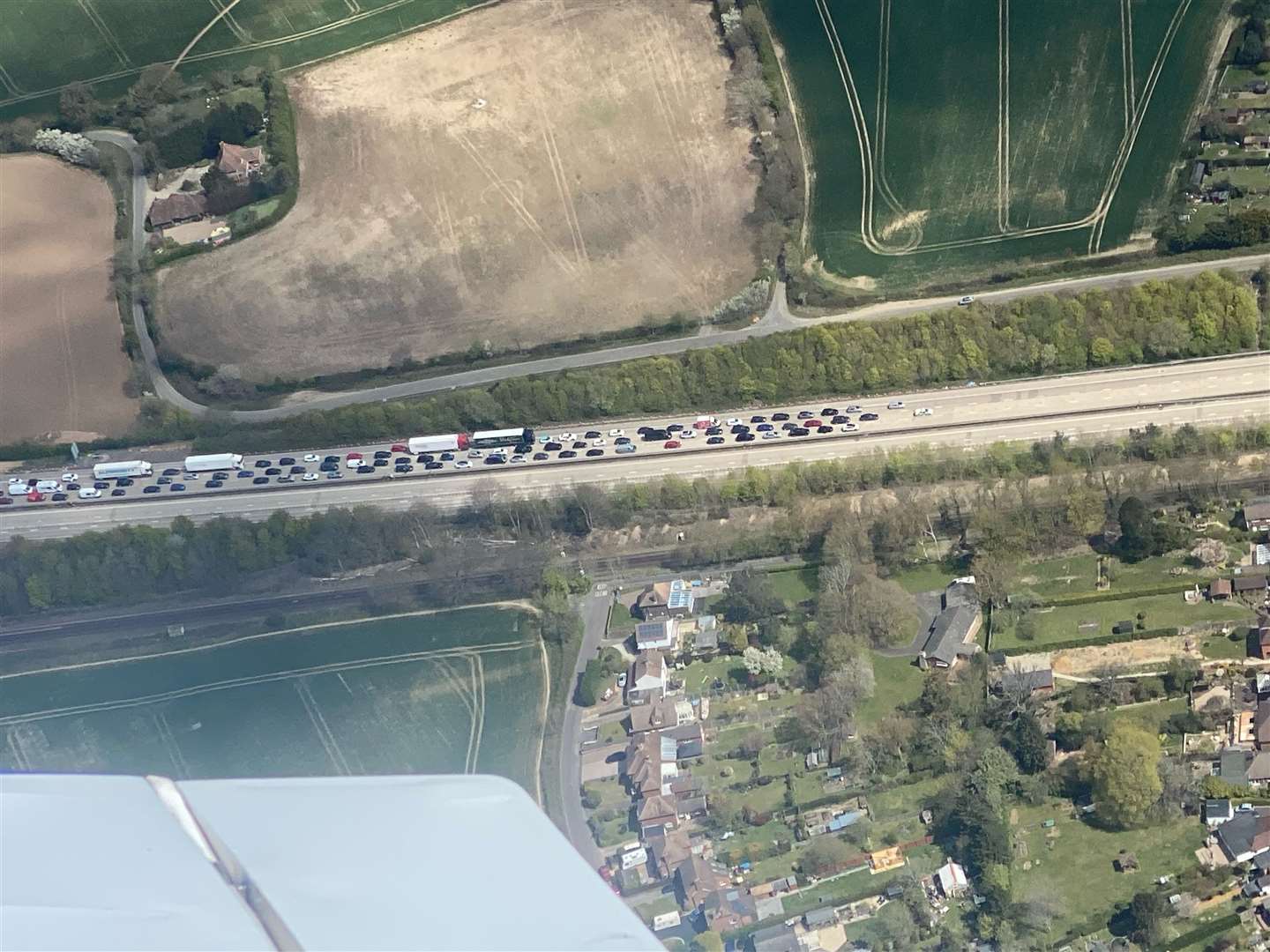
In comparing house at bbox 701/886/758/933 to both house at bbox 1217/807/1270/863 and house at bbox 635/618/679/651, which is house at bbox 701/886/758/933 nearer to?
house at bbox 635/618/679/651

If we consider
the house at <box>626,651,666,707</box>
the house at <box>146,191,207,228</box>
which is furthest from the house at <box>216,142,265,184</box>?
the house at <box>626,651,666,707</box>

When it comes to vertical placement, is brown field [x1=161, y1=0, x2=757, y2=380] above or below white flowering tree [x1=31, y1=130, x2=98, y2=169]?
below

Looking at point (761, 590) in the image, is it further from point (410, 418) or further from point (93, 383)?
point (93, 383)

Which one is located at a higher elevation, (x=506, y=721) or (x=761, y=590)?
(x=761, y=590)

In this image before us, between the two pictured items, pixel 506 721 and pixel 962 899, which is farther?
pixel 506 721

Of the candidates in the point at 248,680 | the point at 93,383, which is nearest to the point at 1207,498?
the point at 248,680

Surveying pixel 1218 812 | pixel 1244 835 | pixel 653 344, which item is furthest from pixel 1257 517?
pixel 653 344

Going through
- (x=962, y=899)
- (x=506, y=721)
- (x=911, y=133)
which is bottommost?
(x=962, y=899)
